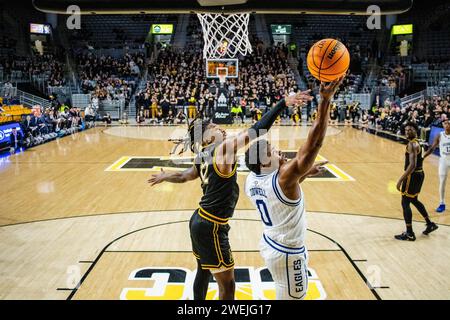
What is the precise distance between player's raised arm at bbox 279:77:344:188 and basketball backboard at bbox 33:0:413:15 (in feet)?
16.9

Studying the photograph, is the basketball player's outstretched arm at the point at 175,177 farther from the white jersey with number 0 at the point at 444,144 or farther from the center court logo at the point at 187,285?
the white jersey with number 0 at the point at 444,144

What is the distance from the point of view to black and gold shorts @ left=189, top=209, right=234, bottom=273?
3.75m

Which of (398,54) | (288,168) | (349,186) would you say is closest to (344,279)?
(288,168)

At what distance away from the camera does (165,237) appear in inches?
248

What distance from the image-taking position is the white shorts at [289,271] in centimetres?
325

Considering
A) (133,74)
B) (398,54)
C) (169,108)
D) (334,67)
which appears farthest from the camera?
(398,54)

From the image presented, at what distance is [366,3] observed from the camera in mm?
7688

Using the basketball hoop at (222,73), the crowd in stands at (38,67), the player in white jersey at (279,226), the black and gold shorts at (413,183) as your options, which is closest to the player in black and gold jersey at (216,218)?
the player in white jersey at (279,226)

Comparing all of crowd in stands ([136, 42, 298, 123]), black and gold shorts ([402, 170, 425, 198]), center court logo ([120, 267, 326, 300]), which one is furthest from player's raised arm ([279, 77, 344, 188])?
crowd in stands ([136, 42, 298, 123])

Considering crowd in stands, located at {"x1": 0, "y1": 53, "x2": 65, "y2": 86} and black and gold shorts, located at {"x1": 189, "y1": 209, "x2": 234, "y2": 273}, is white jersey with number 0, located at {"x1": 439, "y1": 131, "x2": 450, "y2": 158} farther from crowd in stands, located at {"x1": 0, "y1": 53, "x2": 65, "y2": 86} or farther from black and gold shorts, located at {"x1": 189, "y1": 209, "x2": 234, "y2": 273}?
crowd in stands, located at {"x1": 0, "y1": 53, "x2": 65, "y2": 86}

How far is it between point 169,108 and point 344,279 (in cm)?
2040

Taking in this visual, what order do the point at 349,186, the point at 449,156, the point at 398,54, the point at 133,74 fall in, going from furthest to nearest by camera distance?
the point at 398,54 → the point at 133,74 → the point at 349,186 → the point at 449,156
